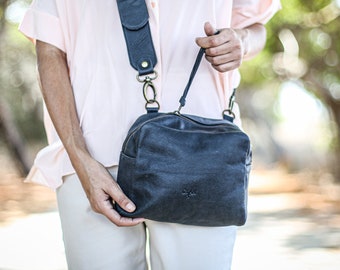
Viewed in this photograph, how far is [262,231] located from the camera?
27.9 feet

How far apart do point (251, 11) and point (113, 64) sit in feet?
1.85

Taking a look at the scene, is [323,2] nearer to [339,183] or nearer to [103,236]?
[339,183]

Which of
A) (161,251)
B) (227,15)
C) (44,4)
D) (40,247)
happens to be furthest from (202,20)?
(40,247)

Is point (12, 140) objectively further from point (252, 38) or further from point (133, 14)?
point (133, 14)

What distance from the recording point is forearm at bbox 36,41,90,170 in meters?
2.08

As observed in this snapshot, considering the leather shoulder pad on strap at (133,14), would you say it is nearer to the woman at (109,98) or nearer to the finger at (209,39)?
the woman at (109,98)

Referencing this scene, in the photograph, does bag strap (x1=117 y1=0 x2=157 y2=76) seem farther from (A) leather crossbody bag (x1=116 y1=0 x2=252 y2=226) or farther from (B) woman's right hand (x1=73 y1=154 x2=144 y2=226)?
(B) woman's right hand (x1=73 y1=154 x2=144 y2=226)

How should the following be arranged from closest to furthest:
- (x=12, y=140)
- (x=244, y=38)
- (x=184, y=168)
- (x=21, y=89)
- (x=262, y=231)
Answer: (x=184, y=168), (x=244, y=38), (x=262, y=231), (x=12, y=140), (x=21, y=89)

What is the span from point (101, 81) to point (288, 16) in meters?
Answer: 11.5

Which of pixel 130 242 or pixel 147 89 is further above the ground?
pixel 147 89

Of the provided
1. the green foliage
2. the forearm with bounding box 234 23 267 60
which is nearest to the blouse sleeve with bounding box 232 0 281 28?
the forearm with bounding box 234 23 267 60

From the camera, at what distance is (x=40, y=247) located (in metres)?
7.50

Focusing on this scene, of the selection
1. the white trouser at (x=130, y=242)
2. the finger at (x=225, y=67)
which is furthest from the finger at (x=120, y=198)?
the finger at (x=225, y=67)

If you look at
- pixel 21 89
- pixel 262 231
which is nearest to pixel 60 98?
pixel 262 231
